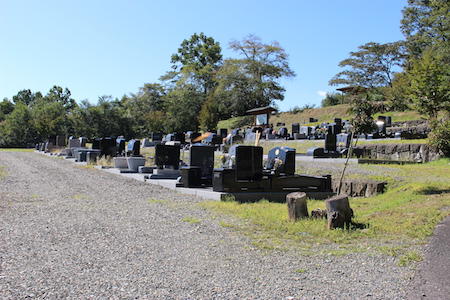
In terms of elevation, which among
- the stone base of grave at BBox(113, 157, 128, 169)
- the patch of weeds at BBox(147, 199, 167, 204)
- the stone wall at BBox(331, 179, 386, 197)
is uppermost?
the stone base of grave at BBox(113, 157, 128, 169)

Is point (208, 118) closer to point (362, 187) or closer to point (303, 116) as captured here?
point (303, 116)

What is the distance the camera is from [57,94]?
118 meters

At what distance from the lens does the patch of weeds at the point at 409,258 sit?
18.9 ft

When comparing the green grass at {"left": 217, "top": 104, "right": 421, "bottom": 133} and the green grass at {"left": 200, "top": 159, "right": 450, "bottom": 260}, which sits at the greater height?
the green grass at {"left": 217, "top": 104, "right": 421, "bottom": 133}

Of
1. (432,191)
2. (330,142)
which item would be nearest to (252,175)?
(432,191)

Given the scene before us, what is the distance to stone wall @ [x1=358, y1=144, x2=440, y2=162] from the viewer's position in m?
19.7

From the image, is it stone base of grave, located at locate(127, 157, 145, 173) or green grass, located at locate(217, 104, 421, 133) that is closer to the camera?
stone base of grave, located at locate(127, 157, 145, 173)

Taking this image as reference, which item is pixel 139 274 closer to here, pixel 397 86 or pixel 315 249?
pixel 315 249

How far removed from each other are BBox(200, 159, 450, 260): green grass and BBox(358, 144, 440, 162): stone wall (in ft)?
23.8

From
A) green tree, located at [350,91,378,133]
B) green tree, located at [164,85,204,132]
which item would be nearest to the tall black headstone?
green tree, located at [350,91,378,133]

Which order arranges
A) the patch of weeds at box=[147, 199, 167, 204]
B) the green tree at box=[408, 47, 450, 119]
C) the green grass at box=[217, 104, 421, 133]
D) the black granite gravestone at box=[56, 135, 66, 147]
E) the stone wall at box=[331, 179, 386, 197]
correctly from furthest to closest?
the green grass at box=[217, 104, 421, 133]
the black granite gravestone at box=[56, 135, 66, 147]
the green tree at box=[408, 47, 450, 119]
the stone wall at box=[331, 179, 386, 197]
the patch of weeds at box=[147, 199, 167, 204]

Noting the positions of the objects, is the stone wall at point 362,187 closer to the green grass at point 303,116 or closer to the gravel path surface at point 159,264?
the gravel path surface at point 159,264

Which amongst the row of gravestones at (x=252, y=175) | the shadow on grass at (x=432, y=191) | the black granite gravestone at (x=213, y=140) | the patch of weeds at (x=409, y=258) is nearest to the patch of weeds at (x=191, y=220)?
the row of gravestones at (x=252, y=175)

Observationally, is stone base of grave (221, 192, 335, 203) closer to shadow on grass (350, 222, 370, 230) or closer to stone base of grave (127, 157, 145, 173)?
→ shadow on grass (350, 222, 370, 230)
